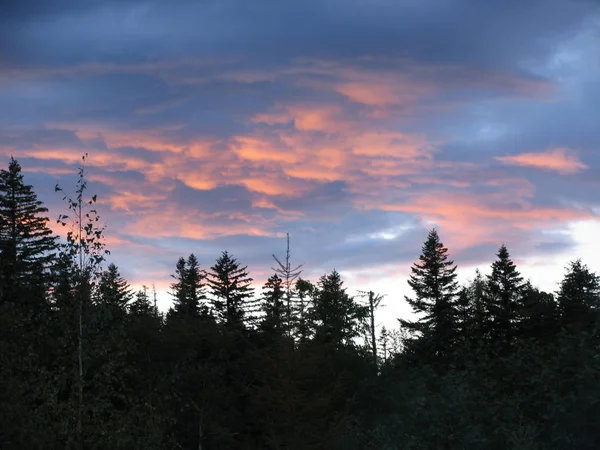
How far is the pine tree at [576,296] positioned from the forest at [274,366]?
0.19m

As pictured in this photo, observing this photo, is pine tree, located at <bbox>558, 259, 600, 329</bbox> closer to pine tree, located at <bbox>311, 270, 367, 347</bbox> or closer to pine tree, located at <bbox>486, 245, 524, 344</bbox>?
pine tree, located at <bbox>486, 245, 524, 344</bbox>

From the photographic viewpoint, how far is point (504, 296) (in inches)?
2270

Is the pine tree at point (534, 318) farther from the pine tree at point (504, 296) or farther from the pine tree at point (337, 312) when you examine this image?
the pine tree at point (337, 312)

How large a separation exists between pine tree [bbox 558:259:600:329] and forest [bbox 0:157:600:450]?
0.19 meters

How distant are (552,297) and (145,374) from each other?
153 feet

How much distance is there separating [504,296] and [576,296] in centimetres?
643

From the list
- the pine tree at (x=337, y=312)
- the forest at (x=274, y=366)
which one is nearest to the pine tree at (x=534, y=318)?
the forest at (x=274, y=366)

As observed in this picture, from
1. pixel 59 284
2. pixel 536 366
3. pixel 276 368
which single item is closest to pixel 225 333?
pixel 276 368

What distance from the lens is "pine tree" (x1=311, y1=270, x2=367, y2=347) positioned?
65500 mm

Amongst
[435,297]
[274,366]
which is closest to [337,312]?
[435,297]

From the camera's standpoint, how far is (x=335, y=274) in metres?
74.9

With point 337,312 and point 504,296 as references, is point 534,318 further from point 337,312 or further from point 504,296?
point 337,312

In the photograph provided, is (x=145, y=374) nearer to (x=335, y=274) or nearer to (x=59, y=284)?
(x=59, y=284)

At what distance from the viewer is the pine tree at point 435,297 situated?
59250 millimetres
